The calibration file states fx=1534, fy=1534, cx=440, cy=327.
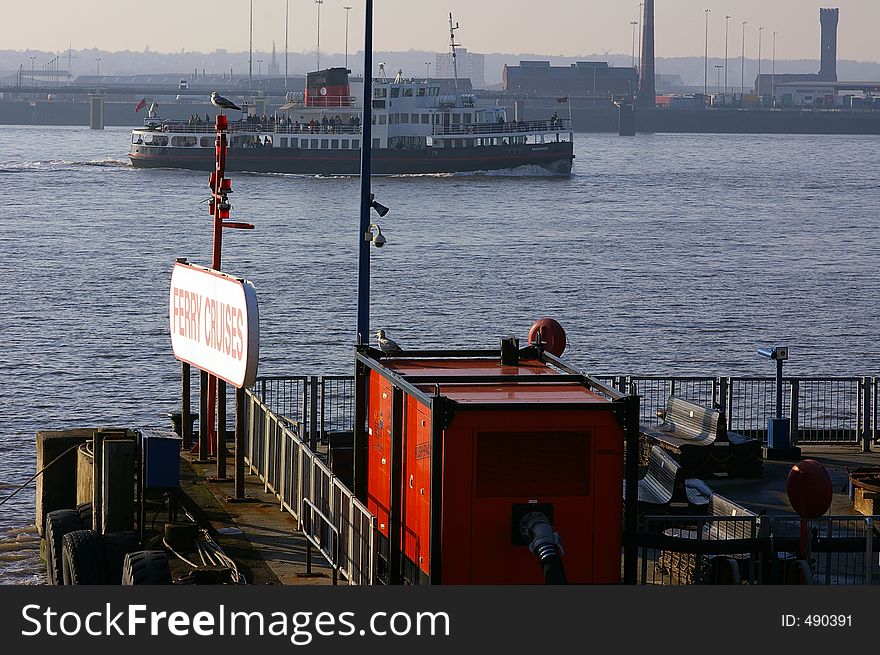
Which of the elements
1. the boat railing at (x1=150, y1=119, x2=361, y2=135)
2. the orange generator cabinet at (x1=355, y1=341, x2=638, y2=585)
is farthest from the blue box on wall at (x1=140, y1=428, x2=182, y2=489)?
the boat railing at (x1=150, y1=119, x2=361, y2=135)

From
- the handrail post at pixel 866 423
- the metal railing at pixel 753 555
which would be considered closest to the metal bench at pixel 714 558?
the metal railing at pixel 753 555

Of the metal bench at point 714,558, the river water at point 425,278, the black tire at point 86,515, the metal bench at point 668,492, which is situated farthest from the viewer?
the river water at point 425,278

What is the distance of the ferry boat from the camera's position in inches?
5290

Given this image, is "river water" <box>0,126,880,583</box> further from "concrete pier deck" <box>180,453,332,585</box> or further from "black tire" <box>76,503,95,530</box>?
"concrete pier deck" <box>180,453,332,585</box>

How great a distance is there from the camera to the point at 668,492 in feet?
57.6

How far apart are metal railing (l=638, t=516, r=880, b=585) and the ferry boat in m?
118

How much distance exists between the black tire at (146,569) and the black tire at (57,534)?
2054 mm

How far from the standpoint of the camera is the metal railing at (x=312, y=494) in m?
14.6

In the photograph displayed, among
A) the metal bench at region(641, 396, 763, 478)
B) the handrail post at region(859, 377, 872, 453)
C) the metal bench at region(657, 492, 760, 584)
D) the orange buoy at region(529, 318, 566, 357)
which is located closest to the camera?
the metal bench at region(657, 492, 760, 584)

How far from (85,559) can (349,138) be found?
119162 millimetres

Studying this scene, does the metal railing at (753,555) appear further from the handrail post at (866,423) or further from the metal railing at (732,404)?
the handrail post at (866,423)

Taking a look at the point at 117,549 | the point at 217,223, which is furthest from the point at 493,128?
the point at 117,549

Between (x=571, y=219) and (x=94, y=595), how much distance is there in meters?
90.1

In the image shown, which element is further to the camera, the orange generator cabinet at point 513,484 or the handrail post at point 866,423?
the handrail post at point 866,423
